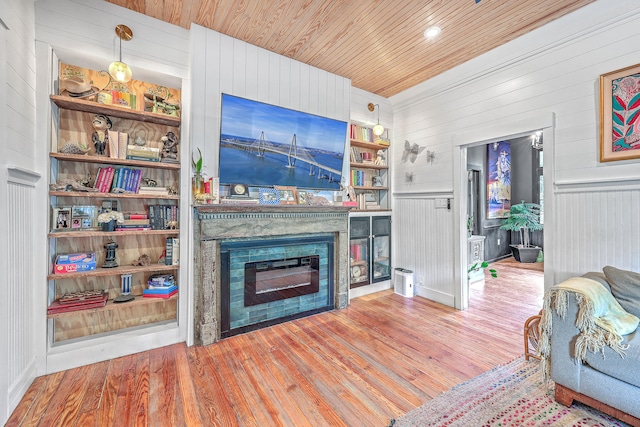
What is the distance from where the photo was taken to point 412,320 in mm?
3100

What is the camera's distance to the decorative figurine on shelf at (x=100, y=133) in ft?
7.81

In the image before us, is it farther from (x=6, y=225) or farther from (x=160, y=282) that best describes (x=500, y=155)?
(x=6, y=225)

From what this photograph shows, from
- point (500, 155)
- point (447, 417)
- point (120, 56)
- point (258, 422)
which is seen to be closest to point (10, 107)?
point (120, 56)

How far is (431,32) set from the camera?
2.69m

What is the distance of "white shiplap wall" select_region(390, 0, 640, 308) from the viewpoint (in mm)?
2250

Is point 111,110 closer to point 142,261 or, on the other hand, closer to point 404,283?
point 142,261

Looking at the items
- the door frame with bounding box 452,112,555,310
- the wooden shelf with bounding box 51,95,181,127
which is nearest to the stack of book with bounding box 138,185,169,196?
the wooden shelf with bounding box 51,95,181,127

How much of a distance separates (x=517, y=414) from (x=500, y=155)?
20.1ft

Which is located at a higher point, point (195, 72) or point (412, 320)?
point (195, 72)

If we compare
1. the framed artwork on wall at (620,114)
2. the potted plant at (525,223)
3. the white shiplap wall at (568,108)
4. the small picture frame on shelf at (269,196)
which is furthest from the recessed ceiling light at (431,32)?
the potted plant at (525,223)

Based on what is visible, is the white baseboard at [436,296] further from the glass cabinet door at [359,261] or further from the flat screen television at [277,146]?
the flat screen television at [277,146]

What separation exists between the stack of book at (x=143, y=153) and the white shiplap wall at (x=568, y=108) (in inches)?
132

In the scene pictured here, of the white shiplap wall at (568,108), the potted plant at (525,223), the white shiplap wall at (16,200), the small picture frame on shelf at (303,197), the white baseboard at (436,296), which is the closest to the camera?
the white shiplap wall at (16,200)

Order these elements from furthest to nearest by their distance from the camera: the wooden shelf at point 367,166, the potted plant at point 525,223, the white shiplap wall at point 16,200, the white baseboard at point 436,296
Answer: the potted plant at point 525,223 < the wooden shelf at point 367,166 < the white baseboard at point 436,296 < the white shiplap wall at point 16,200
